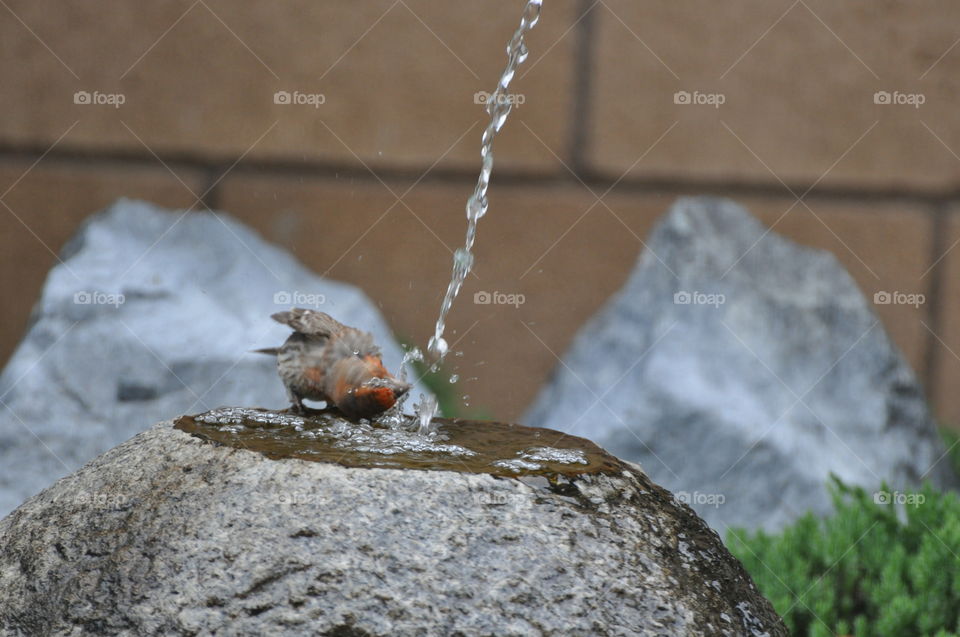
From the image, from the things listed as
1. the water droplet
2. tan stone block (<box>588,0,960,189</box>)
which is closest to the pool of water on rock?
the water droplet

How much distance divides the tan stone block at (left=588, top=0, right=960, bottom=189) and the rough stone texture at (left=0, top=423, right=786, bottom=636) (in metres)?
3.57

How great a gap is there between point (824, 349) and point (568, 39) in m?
1.94

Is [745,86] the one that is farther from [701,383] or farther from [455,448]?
[455,448]

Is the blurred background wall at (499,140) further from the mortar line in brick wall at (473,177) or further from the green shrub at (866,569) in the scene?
the green shrub at (866,569)

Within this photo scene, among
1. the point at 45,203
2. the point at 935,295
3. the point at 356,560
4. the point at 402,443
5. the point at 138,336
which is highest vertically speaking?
the point at 935,295

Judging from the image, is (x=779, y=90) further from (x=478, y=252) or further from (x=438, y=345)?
(x=438, y=345)

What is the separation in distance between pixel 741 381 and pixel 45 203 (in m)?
3.38

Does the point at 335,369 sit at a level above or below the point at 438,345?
below

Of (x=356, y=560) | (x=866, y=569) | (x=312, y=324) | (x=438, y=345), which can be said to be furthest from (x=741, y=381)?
(x=356, y=560)

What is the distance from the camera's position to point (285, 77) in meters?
5.12

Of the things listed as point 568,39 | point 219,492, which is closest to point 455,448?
point 219,492

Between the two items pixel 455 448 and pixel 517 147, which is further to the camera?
pixel 517 147

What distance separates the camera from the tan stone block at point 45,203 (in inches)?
199

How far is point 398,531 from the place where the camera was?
1794 mm
